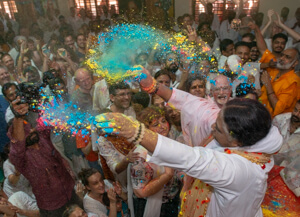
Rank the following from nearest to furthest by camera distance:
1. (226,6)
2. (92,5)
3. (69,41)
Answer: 1. (69,41)
2. (226,6)
3. (92,5)

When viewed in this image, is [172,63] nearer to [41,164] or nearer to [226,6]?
[41,164]

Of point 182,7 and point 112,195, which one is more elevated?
point 182,7

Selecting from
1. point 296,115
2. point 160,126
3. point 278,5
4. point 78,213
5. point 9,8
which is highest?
point 9,8

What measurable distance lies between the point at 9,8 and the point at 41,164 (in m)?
2.65

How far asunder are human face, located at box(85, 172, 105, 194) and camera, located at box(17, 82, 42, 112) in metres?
0.67

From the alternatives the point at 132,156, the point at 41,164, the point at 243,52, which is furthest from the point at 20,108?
the point at 243,52

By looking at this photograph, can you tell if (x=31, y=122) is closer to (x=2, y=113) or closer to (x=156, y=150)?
(x=2, y=113)

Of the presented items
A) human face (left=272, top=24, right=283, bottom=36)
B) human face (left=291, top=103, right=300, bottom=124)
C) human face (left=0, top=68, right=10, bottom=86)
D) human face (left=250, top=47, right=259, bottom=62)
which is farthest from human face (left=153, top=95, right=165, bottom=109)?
human face (left=272, top=24, right=283, bottom=36)

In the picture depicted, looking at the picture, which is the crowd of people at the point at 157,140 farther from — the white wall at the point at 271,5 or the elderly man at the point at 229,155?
the white wall at the point at 271,5

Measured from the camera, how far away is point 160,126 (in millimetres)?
1538

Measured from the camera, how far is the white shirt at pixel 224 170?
844 millimetres

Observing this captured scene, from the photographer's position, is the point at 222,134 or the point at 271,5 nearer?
the point at 222,134

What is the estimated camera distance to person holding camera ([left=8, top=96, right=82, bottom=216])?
4.92 ft

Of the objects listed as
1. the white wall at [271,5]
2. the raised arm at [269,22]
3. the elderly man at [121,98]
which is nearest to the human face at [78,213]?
the elderly man at [121,98]
